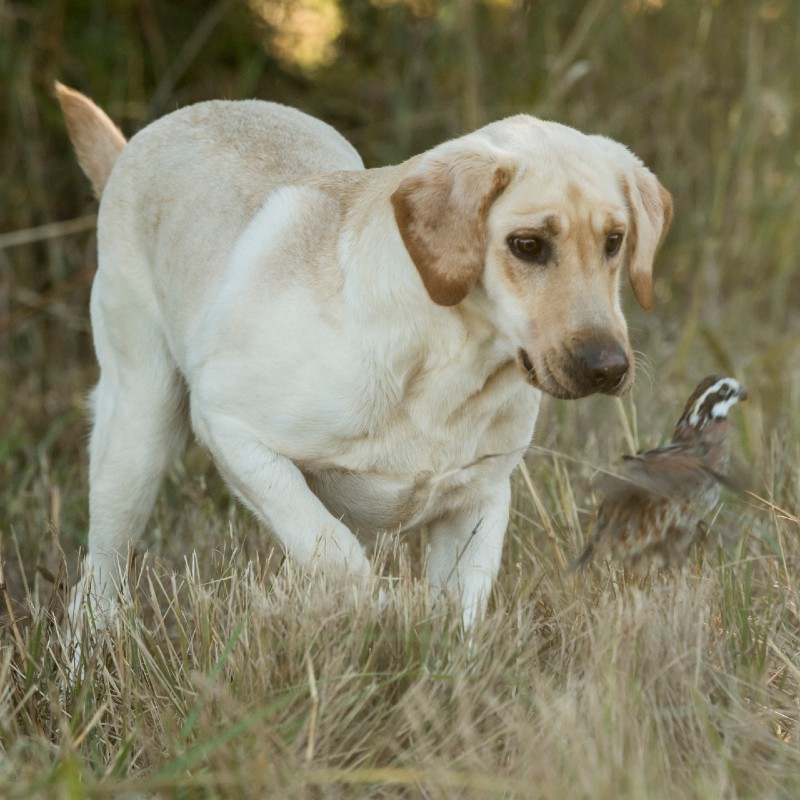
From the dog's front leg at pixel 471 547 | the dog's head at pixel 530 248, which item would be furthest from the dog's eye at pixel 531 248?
the dog's front leg at pixel 471 547

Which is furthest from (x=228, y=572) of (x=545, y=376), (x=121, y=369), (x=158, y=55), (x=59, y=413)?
(x=158, y=55)

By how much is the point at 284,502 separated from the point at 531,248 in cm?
83

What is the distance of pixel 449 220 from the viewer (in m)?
2.94

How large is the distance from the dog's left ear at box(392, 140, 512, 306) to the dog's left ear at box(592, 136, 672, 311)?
1.17 ft

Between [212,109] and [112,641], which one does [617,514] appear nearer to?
[112,641]

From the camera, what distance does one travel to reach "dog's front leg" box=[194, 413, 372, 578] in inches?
122

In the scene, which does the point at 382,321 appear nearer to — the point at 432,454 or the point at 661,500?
the point at 432,454

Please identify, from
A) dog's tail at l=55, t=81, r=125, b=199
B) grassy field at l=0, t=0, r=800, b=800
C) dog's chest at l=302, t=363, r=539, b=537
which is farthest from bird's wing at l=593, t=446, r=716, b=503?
dog's tail at l=55, t=81, r=125, b=199

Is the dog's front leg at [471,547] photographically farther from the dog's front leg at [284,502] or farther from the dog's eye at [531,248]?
the dog's eye at [531,248]

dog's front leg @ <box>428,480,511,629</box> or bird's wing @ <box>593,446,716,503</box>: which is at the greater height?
bird's wing @ <box>593,446,716,503</box>

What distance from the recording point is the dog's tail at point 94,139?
4246mm

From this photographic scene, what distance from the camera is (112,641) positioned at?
10.1ft

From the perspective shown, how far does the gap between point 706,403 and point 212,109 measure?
5.97 feet

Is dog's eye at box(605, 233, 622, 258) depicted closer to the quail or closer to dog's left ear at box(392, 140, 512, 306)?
dog's left ear at box(392, 140, 512, 306)
